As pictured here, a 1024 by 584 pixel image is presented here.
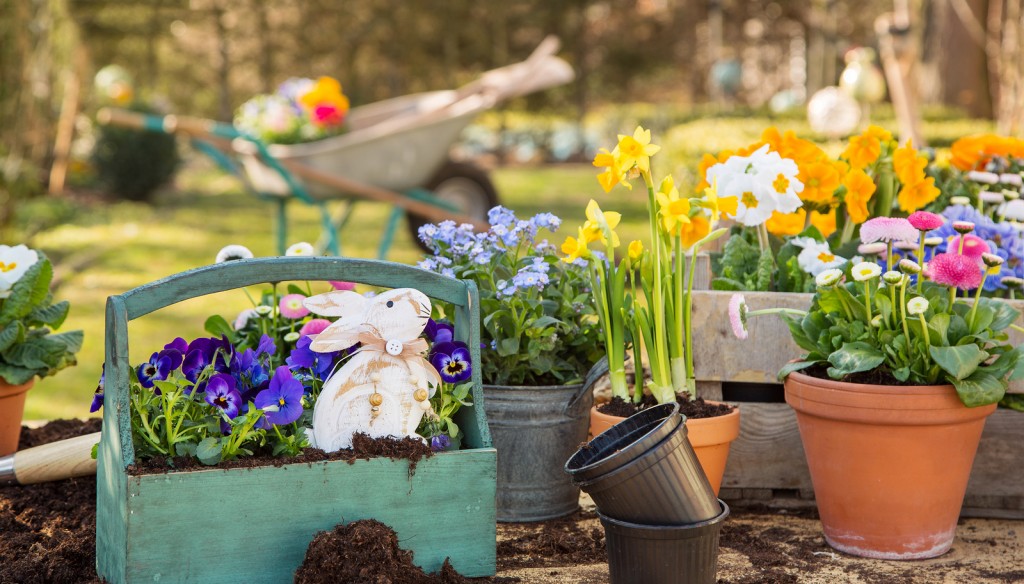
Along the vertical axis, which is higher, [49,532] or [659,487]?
[659,487]

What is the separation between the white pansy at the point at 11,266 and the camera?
79.4 inches

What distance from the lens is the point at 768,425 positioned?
2.14m

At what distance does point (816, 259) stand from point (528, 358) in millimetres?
639

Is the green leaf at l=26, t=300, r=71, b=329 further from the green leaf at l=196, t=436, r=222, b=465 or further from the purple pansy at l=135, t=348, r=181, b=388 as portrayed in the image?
the green leaf at l=196, t=436, r=222, b=465

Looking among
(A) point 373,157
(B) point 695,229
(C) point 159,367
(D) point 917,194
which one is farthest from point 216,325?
(A) point 373,157

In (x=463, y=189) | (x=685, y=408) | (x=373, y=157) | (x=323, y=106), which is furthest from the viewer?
(x=463, y=189)

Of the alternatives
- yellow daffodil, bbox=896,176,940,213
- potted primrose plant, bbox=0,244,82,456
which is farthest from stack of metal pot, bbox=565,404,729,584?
potted primrose plant, bbox=0,244,82,456

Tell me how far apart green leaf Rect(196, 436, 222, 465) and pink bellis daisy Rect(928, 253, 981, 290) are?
1.19 meters

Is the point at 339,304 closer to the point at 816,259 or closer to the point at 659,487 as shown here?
the point at 659,487

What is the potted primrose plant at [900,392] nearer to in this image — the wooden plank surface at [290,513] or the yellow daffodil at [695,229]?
the yellow daffodil at [695,229]

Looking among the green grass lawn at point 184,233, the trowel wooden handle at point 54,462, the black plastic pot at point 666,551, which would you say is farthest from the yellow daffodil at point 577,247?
the green grass lawn at point 184,233

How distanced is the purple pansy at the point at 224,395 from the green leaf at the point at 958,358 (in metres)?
1.13

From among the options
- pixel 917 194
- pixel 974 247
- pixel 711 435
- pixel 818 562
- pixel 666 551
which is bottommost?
pixel 818 562

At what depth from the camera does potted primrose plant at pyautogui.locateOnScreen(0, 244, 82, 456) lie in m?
2.02
